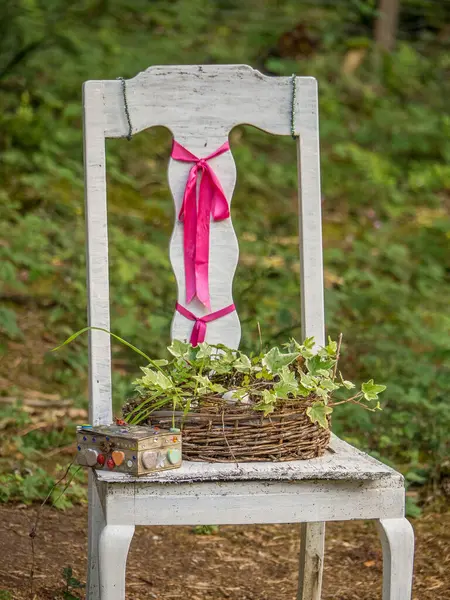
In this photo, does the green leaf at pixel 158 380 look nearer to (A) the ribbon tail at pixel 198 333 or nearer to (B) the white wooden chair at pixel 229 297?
(B) the white wooden chair at pixel 229 297

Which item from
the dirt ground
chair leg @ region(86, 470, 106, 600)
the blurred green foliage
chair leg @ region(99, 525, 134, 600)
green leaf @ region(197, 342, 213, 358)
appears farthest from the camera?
the blurred green foliage

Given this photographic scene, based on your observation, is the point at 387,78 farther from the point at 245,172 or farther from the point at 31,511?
the point at 31,511

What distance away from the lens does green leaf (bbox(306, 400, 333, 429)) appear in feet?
5.77

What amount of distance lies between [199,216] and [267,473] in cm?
72

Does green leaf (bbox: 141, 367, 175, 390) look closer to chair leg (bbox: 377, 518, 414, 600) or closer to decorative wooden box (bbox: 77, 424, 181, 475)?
decorative wooden box (bbox: 77, 424, 181, 475)

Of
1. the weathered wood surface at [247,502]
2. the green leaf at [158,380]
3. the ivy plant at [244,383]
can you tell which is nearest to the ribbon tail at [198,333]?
the ivy plant at [244,383]

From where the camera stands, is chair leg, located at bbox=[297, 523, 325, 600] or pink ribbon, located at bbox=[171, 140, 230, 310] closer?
pink ribbon, located at bbox=[171, 140, 230, 310]

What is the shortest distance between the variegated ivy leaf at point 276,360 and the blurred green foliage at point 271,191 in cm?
126

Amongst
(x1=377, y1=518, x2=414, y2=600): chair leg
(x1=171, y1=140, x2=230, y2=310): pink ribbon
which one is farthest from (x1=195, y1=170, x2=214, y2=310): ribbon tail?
(x1=377, y1=518, x2=414, y2=600): chair leg

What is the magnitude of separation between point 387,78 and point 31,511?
6165mm

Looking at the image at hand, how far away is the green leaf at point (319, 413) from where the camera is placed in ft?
5.77

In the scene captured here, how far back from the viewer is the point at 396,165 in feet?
23.1

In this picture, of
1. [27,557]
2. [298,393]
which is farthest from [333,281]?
[298,393]

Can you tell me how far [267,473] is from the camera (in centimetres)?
166
